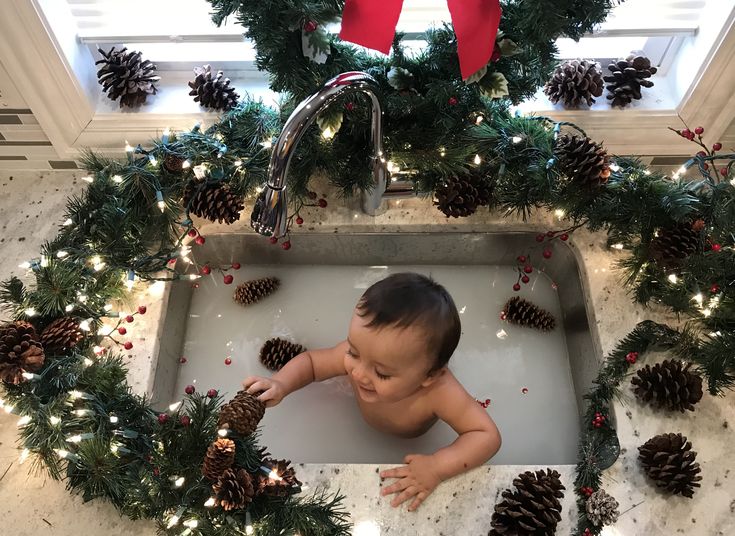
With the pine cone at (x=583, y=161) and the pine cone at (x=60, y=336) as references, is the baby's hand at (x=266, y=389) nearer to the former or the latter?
the pine cone at (x=60, y=336)

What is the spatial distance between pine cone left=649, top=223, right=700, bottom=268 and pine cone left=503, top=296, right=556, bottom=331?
0.26m

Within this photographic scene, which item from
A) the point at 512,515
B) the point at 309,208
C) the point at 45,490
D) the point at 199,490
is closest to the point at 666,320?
the point at 512,515

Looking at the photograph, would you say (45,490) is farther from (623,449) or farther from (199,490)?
(623,449)

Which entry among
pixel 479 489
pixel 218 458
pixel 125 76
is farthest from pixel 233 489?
pixel 125 76

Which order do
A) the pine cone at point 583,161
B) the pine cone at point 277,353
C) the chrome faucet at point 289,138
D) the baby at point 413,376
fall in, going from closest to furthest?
the chrome faucet at point 289,138 → the baby at point 413,376 → the pine cone at point 583,161 → the pine cone at point 277,353

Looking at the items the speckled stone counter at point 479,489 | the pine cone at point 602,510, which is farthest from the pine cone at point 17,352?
the pine cone at point 602,510

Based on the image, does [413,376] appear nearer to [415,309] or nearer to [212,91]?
[415,309]

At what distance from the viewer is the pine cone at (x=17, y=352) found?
878mm

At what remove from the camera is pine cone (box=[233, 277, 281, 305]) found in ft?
4.10

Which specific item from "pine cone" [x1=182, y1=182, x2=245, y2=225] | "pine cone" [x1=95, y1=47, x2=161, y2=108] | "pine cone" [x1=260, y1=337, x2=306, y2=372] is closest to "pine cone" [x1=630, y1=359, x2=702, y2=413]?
"pine cone" [x1=260, y1=337, x2=306, y2=372]

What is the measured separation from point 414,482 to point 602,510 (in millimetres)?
252

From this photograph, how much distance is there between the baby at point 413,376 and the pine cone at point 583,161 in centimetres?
30

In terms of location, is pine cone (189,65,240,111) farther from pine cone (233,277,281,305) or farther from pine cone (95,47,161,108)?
pine cone (233,277,281,305)

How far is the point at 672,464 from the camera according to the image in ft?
2.89
